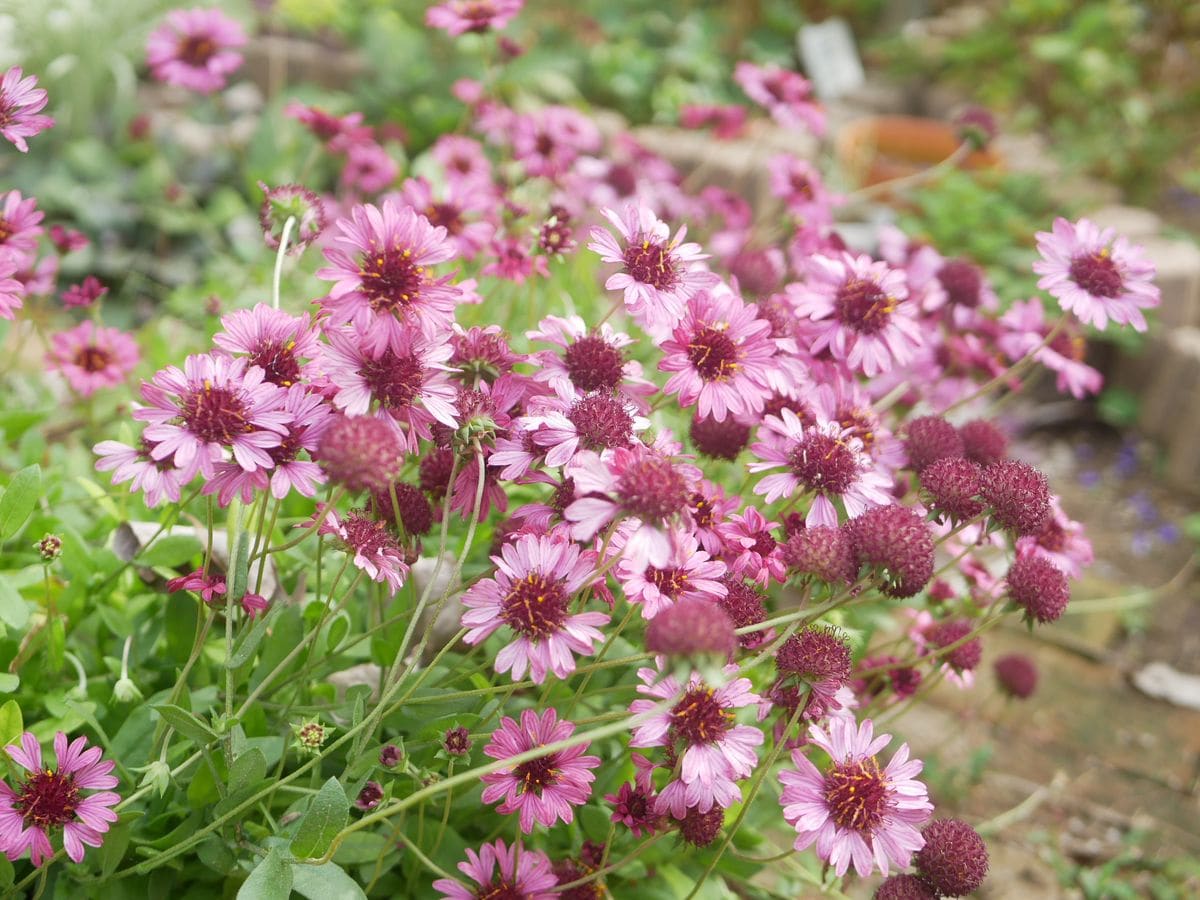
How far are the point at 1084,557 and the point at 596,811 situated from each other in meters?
0.77

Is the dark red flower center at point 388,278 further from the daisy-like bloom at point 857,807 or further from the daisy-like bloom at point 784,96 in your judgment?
the daisy-like bloom at point 784,96

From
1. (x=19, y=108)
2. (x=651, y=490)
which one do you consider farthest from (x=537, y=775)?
(x=19, y=108)

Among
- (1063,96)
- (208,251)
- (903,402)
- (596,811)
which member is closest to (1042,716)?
(903,402)

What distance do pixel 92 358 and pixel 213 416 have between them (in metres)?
0.82

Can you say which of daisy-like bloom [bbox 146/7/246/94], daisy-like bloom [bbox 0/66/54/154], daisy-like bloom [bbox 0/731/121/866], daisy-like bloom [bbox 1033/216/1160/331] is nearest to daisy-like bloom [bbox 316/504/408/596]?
daisy-like bloom [bbox 0/731/121/866]

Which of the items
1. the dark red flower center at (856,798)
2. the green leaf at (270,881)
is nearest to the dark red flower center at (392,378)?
the green leaf at (270,881)

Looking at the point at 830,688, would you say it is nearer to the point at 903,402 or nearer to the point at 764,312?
the point at 764,312

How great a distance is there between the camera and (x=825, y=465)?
1160 mm

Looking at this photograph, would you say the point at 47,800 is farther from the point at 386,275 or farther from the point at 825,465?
the point at 825,465

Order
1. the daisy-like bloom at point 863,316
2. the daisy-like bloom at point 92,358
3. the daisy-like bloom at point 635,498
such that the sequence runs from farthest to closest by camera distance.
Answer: the daisy-like bloom at point 92,358, the daisy-like bloom at point 863,316, the daisy-like bloom at point 635,498

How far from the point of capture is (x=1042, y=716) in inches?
84.9

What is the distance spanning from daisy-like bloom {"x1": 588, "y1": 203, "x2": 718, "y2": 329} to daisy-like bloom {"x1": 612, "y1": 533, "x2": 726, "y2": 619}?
0.25 metres

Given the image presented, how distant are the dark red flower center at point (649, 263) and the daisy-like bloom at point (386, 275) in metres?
0.23

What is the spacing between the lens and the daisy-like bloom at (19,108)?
3.75 feet
